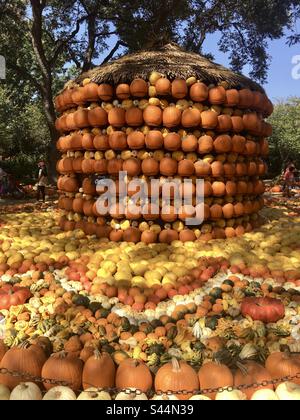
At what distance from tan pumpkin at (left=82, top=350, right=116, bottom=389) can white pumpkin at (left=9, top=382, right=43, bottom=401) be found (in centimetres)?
37

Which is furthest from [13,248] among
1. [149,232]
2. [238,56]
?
[238,56]

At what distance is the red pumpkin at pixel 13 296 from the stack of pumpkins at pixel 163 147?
2.17 metres

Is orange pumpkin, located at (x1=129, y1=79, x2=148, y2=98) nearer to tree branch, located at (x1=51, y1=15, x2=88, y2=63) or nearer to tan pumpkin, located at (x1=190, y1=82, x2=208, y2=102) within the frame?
tan pumpkin, located at (x1=190, y1=82, x2=208, y2=102)

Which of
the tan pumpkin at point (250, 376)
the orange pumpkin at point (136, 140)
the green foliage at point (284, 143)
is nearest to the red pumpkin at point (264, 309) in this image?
the tan pumpkin at point (250, 376)

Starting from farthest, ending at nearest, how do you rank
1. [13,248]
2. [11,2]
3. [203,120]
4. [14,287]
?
[11,2]
[203,120]
[13,248]
[14,287]

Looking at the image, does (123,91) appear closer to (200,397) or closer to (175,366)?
(175,366)

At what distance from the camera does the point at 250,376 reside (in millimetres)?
2750

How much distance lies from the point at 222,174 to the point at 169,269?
216cm

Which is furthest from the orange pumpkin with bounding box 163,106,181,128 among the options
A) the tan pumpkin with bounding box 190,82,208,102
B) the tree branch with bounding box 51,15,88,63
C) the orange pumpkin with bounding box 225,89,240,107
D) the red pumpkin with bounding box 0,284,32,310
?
the tree branch with bounding box 51,15,88,63

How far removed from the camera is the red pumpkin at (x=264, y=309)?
3.77 m
